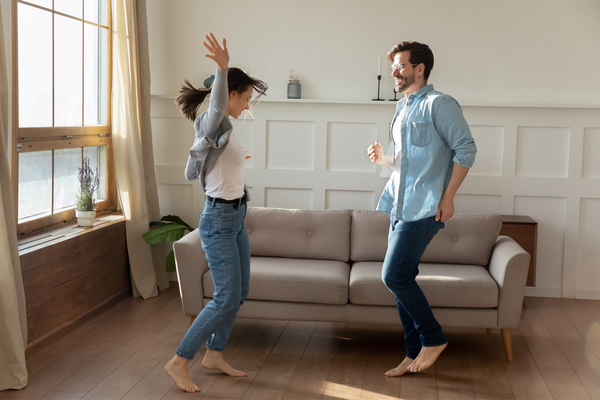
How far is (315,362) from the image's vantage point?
121 inches

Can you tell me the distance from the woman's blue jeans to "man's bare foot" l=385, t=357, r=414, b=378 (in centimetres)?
86

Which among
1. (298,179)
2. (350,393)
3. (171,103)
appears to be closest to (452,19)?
(298,179)

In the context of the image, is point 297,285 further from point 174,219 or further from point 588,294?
point 588,294

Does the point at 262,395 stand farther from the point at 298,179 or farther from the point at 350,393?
the point at 298,179

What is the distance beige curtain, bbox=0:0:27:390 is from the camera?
8.63 feet

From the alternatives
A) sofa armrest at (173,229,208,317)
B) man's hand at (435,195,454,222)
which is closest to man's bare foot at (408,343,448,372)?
man's hand at (435,195,454,222)

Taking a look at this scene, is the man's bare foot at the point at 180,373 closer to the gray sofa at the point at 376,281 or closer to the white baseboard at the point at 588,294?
the gray sofa at the point at 376,281

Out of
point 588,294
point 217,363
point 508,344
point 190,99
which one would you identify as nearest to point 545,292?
point 588,294

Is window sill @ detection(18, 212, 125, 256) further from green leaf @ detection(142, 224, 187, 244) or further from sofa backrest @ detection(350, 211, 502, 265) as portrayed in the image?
sofa backrest @ detection(350, 211, 502, 265)

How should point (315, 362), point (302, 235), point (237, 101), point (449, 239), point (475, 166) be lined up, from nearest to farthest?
point (237, 101) → point (315, 362) → point (449, 239) → point (302, 235) → point (475, 166)

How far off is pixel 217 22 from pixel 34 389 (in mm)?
2970

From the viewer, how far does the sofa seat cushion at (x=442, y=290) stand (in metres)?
3.09

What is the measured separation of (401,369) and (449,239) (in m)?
1.00

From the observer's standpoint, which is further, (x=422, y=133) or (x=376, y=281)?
(x=376, y=281)
